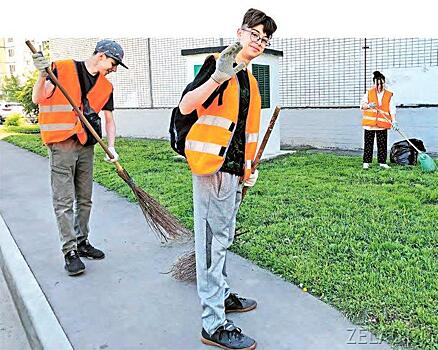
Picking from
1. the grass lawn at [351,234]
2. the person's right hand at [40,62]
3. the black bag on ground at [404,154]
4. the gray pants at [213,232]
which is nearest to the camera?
the gray pants at [213,232]

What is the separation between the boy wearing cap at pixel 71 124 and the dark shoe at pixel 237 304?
1.36 metres

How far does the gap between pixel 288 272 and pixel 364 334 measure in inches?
38.2

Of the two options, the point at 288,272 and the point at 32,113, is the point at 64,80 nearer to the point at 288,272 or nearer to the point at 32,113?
the point at 288,272

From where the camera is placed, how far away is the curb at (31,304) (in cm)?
303

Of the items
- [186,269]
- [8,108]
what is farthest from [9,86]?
[186,269]

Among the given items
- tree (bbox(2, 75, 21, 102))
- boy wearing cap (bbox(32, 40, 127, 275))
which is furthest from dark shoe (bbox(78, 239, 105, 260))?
tree (bbox(2, 75, 21, 102))

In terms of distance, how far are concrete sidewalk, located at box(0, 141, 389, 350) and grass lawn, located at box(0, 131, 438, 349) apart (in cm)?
17

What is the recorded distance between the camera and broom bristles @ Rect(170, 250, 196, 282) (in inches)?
149

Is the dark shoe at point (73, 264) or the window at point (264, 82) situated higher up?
the window at point (264, 82)

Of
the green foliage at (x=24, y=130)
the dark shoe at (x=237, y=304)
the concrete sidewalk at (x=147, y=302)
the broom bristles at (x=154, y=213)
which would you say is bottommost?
the green foliage at (x=24, y=130)

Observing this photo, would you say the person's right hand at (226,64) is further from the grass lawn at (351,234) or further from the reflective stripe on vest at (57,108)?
the reflective stripe on vest at (57,108)

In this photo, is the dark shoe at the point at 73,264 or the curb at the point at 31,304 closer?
the curb at the point at 31,304

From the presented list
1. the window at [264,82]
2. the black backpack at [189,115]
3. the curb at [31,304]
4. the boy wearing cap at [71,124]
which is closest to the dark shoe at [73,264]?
the boy wearing cap at [71,124]

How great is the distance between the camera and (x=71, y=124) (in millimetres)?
3873
